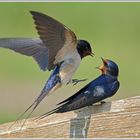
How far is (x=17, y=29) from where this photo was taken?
12836mm

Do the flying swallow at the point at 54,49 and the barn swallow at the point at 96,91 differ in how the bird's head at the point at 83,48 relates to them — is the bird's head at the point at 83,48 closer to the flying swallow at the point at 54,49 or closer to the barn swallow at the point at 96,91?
the flying swallow at the point at 54,49

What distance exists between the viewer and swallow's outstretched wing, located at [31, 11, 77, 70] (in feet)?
10.3

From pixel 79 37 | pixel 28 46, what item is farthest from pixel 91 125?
pixel 79 37

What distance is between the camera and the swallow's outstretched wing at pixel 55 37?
3127 millimetres

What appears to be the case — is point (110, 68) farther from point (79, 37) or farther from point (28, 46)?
point (79, 37)

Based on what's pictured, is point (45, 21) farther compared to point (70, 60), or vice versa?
point (70, 60)

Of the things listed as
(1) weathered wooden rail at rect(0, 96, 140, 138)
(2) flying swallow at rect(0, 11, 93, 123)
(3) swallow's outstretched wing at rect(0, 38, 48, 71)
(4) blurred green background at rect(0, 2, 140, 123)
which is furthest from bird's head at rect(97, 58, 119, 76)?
(4) blurred green background at rect(0, 2, 140, 123)

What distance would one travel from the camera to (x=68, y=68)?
11.9 feet

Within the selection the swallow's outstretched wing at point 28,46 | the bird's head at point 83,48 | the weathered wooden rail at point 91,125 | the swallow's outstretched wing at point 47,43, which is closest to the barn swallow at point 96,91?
the weathered wooden rail at point 91,125

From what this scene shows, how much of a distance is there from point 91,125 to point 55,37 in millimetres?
908

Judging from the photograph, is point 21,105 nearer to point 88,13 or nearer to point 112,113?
point 88,13

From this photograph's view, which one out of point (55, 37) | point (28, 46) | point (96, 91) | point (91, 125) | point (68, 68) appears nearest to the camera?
point (91, 125)

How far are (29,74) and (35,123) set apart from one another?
8.26m

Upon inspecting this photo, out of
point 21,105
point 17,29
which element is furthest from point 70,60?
point 17,29
